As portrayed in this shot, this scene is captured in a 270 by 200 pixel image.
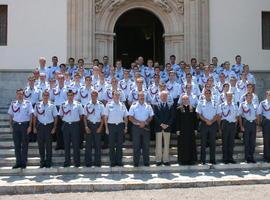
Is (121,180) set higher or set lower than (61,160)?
lower

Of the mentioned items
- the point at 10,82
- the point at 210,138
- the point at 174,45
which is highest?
the point at 174,45

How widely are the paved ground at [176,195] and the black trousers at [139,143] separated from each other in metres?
1.64

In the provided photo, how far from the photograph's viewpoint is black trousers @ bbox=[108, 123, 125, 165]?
37.0ft

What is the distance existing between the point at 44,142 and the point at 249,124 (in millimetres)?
5304

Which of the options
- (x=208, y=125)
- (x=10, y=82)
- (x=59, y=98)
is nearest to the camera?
(x=208, y=125)

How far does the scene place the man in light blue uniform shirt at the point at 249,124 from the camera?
38.8ft

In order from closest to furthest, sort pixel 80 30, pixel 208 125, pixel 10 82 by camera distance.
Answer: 1. pixel 208 125
2. pixel 10 82
3. pixel 80 30

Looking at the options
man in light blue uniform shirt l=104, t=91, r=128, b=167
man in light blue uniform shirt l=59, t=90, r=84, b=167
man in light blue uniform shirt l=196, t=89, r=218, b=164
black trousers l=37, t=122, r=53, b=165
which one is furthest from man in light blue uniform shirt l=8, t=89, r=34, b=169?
man in light blue uniform shirt l=196, t=89, r=218, b=164

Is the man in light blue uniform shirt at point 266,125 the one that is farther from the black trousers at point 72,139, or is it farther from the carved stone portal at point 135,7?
the carved stone portal at point 135,7

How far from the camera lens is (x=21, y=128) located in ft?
36.6

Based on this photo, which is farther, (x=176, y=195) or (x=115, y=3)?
(x=115, y=3)

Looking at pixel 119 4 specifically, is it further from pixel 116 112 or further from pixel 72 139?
pixel 72 139

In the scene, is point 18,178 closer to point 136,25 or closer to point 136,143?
point 136,143

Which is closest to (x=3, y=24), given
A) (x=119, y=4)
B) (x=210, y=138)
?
(x=119, y=4)
